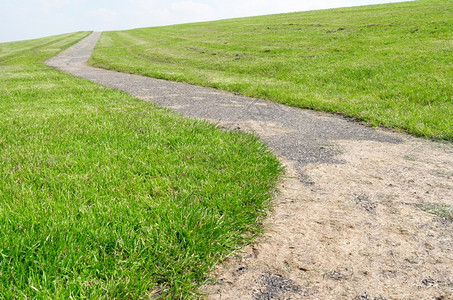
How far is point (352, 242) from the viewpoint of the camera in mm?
2898

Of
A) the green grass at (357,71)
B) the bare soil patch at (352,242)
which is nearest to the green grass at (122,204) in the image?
the bare soil patch at (352,242)

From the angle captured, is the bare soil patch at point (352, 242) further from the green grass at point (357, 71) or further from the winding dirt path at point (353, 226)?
the green grass at point (357, 71)

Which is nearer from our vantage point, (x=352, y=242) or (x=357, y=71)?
(x=352, y=242)

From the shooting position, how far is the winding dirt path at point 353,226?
239 cm

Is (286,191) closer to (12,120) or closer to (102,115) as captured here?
(102,115)

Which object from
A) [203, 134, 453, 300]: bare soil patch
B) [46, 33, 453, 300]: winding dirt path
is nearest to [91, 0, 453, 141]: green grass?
[46, 33, 453, 300]: winding dirt path

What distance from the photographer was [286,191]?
394 cm

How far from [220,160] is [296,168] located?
1057 millimetres

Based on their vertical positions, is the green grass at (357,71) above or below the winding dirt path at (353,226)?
above

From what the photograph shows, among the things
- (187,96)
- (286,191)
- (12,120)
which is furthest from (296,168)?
(187,96)

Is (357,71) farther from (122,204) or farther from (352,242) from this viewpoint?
(122,204)

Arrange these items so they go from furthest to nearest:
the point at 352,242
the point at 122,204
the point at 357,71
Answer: the point at 357,71, the point at 122,204, the point at 352,242

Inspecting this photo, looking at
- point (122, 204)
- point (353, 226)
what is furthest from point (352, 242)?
point (122, 204)

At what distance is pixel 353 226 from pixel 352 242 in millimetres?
287
